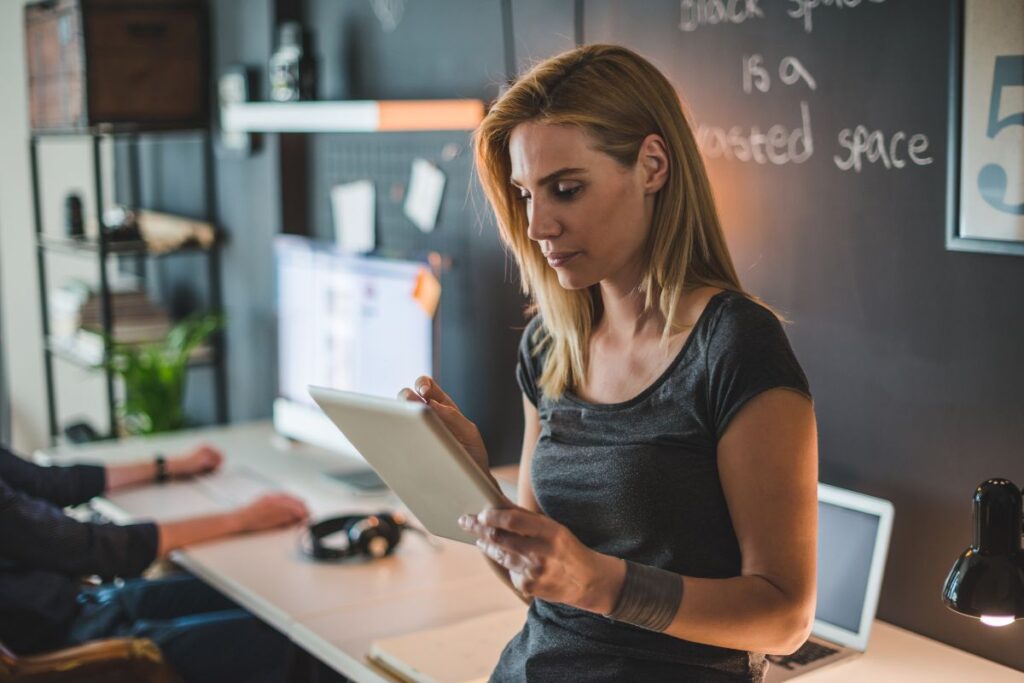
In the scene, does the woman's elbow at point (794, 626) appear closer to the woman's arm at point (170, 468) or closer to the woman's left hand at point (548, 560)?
the woman's left hand at point (548, 560)

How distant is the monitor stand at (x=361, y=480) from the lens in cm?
251

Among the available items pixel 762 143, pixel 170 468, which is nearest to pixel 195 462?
pixel 170 468

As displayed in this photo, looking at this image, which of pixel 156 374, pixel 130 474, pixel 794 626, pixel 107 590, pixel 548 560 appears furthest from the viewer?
pixel 156 374

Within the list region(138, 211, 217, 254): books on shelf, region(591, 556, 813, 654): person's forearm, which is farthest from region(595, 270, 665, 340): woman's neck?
region(138, 211, 217, 254): books on shelf

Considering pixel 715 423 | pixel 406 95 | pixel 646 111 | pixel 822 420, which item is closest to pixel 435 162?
pixel 406 95

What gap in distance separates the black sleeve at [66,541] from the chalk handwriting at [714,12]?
4.22 feet

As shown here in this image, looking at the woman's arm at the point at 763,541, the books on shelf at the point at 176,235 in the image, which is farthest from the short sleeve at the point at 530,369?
the books on shelf at the point at 176,235

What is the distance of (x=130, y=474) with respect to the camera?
2.54 m

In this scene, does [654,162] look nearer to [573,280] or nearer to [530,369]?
[573,280]

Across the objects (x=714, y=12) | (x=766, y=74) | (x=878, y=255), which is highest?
(x=714, y=12)

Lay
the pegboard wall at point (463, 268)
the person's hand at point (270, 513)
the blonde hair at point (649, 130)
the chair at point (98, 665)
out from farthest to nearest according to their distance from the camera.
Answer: the pegboard wall at point (463, 268) → the person's hand at point (270, 513) → the chair at point (98, 665) → the blonde hair at point (649, 130)

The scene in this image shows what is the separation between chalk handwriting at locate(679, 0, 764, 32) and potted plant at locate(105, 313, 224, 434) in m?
1.84

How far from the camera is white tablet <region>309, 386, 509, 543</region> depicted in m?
1.14

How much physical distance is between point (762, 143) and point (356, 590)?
97 cm
